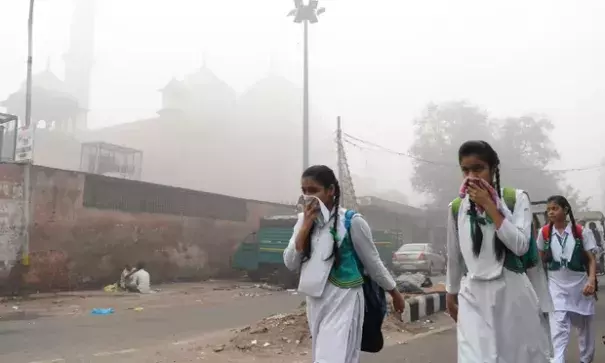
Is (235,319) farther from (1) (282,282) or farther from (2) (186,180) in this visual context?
(2) (186,180)

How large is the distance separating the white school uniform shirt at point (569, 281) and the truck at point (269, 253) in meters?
10.9

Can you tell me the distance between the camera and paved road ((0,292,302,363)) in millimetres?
6348

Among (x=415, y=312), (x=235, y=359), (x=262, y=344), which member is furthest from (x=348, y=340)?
(x=415, y=312)

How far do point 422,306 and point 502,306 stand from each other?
640cm

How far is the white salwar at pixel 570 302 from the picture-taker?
493cm

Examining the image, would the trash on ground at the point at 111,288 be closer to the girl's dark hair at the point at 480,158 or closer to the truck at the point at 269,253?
the truck at the point at 269,253

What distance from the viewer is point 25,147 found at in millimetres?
13727

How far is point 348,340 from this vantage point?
117 inches

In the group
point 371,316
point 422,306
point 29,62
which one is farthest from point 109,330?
point 29,62

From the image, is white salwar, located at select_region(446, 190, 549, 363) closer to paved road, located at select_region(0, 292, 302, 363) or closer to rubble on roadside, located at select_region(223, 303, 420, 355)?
rubble on roadside, located at select_region(223, 303, 420, 355)

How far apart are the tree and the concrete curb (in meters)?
34.1

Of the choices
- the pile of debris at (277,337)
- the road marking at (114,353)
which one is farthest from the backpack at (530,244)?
the road marking at (114,353)

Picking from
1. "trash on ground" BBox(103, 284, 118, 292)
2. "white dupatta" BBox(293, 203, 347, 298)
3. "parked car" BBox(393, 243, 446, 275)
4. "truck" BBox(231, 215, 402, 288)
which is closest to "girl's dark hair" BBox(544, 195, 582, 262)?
"white dupatta" BBox(293, 203, 347, 298)

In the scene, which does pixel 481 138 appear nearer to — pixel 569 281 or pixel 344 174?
pixel 344 174
